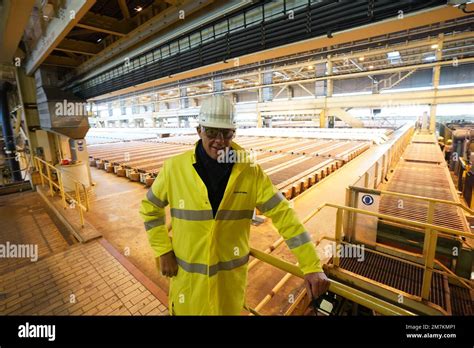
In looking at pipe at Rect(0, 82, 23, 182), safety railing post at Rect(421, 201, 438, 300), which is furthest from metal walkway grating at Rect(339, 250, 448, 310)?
pipe at Rect(0, 82, 23, 182)

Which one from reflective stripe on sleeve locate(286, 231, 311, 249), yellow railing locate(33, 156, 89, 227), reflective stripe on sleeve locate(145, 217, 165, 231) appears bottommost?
yellow railing locate(33, 156, 89, 227)

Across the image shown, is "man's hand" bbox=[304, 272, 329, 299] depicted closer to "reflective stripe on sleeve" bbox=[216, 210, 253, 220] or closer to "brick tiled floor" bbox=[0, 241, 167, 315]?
"reflective stripe on sleeve" bbox=[216, 210, 253, 220]

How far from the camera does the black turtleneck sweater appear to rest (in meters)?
1.50

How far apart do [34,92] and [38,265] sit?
5442 millimetres

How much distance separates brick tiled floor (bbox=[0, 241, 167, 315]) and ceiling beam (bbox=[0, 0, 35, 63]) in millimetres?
3236

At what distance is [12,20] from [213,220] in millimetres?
3818

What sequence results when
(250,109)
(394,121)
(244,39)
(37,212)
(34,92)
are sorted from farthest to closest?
(394,121), (250,109), (34,92), (37,212), (244,39)

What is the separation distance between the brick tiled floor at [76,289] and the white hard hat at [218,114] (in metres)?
2.10

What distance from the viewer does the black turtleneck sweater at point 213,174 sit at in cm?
150

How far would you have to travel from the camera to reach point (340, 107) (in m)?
15.9

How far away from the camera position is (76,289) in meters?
2.84

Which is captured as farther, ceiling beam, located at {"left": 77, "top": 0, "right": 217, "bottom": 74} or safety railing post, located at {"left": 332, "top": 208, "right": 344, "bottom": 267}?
safety railing post, located at {"left": 332, "top": 208, "right": 344, "bottom": 267}
